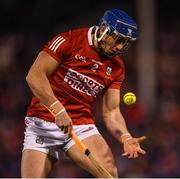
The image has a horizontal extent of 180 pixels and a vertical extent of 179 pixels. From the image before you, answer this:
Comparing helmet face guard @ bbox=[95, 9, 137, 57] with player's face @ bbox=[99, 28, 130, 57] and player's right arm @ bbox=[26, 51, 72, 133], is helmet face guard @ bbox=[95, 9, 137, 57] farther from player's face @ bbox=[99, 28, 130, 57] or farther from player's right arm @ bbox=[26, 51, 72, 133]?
player's right arm @ bbox=[26, 51, 72, 133]

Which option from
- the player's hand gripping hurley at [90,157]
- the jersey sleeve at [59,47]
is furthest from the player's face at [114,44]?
the player's hand gripping hurley at [90,157]

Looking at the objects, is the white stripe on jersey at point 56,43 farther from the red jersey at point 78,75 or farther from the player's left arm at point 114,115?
the player's left arm at point 114,115

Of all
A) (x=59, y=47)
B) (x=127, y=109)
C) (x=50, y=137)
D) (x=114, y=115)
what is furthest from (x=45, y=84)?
(x=127, y=109)

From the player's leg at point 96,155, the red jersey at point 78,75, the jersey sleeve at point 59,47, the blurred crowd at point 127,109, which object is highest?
the jersey sleeve at point 59,47

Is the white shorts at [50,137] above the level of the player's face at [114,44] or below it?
below

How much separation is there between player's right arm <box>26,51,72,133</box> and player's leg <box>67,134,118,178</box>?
13.1 inches

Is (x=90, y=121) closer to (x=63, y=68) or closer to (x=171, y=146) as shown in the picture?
(x=63, y=68)

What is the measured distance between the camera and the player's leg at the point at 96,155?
6.48 m

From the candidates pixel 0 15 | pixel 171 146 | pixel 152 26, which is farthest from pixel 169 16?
pixel 171 146

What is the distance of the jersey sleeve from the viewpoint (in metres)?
6.42

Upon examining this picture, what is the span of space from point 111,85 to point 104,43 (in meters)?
0.45

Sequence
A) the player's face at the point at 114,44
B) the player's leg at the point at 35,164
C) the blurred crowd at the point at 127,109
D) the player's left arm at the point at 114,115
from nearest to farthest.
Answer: the player's face at the point at 114,44
the player's leg at the point at 35,164
the player's left arm at the point at 114,115
the blurred crowd at the point at 127,109

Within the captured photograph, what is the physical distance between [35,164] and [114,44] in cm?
115

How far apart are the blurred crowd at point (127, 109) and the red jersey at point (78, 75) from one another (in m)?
2.76
